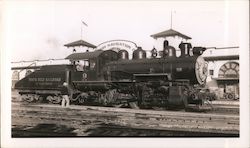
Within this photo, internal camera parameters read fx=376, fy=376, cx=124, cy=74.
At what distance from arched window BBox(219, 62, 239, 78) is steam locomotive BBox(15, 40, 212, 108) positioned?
0.10 metres

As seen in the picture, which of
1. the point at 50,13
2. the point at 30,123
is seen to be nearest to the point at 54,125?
the point at 30,123

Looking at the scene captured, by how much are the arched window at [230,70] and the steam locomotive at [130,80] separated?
0.34 ft

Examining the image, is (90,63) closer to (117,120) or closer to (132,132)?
(117,120)

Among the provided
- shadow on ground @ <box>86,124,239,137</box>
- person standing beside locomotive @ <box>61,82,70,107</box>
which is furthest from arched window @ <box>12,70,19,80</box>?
shadow on ground @ <box>86,124,239,137</box>

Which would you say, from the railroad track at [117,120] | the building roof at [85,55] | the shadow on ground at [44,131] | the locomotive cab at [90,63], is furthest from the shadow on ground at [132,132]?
the building roof at [85,55]

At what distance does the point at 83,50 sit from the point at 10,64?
0.46 metres

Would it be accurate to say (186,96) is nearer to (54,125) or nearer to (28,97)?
(54,125)

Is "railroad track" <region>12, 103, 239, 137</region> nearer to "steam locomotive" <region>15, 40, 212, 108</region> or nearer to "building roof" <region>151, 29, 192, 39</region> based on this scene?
"steam locomotive" <region>15, 40, 212, 108</region>

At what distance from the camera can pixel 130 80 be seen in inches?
94.2

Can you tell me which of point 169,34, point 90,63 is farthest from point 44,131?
point 169,34

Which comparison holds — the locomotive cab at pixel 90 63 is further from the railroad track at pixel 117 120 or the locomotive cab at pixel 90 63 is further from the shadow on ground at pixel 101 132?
the shadow on ground at pixel 101 132

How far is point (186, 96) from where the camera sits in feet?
7.66

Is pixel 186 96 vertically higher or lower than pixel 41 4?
lower
